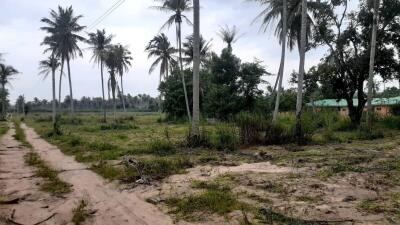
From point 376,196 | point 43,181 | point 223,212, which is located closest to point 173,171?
point 43,181

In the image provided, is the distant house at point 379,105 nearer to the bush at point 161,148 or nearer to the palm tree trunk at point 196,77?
the palm tree trunk at point 196,77

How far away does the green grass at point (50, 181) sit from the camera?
8859 millimetres

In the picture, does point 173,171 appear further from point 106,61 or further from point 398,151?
point 106,61

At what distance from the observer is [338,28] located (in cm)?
2545

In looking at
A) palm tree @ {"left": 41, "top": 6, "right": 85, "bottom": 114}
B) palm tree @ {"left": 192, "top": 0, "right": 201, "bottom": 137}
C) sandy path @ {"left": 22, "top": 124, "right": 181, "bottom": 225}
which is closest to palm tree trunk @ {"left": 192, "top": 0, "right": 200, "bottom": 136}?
palm tree @ {"left": 192, "top": 0, "right": 201, "bottom": 137}

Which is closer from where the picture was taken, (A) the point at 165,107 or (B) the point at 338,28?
(B) the point at 338,28

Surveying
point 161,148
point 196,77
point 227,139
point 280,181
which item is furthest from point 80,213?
point 196,77

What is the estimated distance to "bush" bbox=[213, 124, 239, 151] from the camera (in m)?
15.2

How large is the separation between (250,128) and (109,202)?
960 cm

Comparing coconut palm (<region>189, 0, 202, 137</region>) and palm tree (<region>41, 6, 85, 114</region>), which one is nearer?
coconut palm (<region>189, 0, 202, 137</region>)

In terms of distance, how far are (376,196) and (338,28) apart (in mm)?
20471

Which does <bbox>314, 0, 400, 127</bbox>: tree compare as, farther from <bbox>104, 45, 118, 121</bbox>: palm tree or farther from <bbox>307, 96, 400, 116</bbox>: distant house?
<bbox>104, 45, 118, 121</bbox>: palm tree

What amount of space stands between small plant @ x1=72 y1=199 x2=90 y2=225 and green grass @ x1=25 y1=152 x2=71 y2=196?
5.14 feet

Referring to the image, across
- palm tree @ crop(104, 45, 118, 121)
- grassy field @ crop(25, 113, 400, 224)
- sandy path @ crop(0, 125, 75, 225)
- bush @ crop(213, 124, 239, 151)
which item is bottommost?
sandy path @ crop(0, 125, 75, 225)
